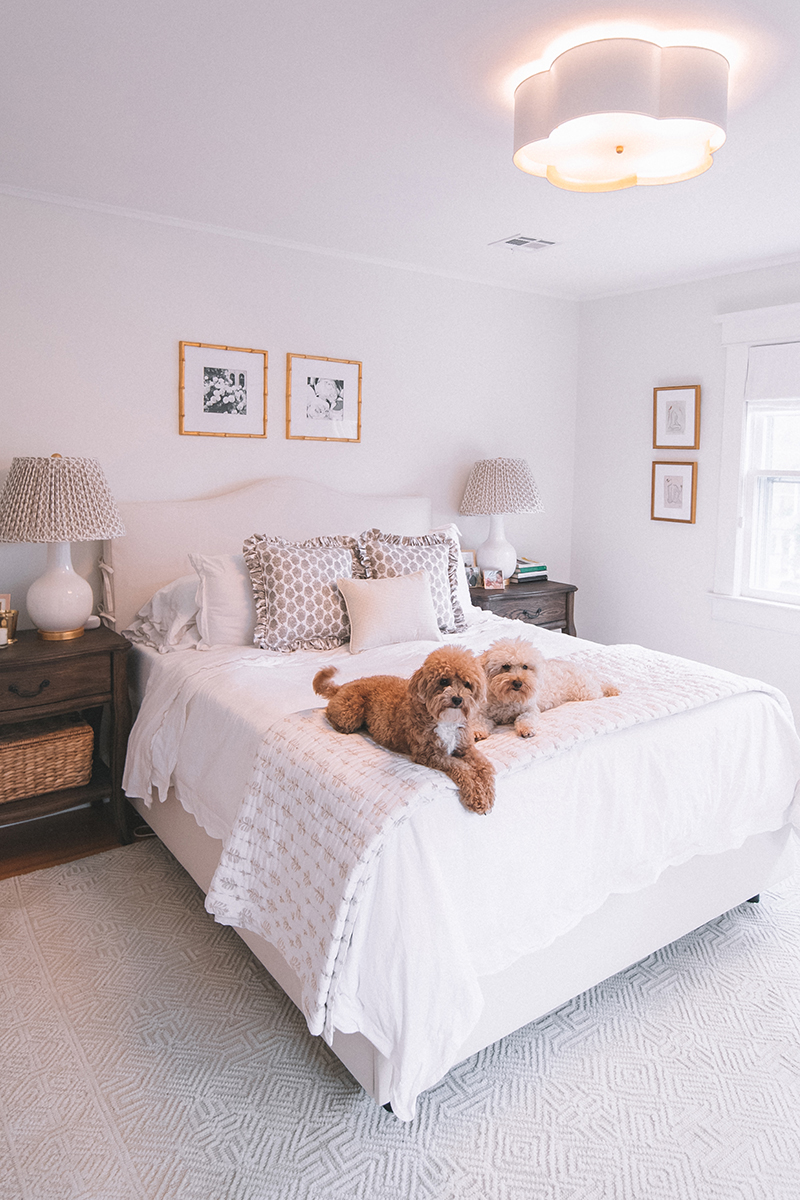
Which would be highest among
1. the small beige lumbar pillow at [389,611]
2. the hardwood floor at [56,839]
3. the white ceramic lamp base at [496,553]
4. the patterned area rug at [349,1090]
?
the white ceramic lamp base at [496,553]

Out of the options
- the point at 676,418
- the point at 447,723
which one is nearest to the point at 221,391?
the point at 447,723

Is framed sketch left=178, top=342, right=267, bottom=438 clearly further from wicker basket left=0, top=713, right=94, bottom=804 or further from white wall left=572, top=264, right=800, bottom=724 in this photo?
white wall left=572, top=264, right=800, bottom=724

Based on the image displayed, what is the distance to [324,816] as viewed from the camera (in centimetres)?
183

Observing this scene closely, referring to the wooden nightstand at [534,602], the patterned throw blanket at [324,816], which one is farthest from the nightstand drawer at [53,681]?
the wooden nightstand at [534,602]

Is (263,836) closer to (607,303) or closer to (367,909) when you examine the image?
(367,909)

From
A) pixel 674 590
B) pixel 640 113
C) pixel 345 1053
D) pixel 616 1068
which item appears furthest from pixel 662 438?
pixel 345 1053

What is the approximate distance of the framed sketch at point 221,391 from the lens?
3510 millimetres

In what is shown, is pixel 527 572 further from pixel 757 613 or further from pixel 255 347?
pixel 255 347

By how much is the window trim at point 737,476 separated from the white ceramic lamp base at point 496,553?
3.71 feet

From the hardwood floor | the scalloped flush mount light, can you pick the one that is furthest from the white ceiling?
the hardwood floor

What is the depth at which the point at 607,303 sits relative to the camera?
15.7ft

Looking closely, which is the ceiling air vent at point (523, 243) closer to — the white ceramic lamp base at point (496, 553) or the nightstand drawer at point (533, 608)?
the white ceramic lamp base at point (496, 553)

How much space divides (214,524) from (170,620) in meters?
0.55

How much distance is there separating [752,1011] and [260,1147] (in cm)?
136
